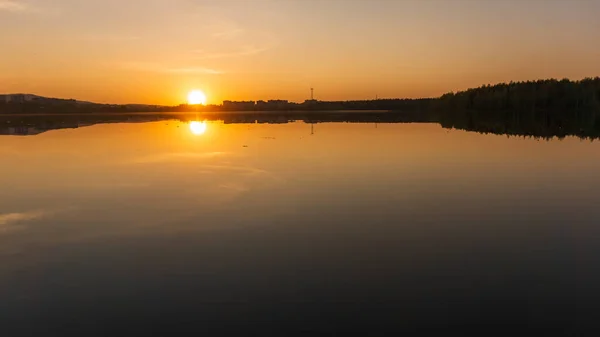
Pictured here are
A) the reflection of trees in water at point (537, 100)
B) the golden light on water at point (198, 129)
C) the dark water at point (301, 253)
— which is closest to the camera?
the dark water at point (301, 253)

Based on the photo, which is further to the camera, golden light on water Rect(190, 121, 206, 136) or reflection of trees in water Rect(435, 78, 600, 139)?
reflection of trees in water Rect(435, 78, 600, 139)

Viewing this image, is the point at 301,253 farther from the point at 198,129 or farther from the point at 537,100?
the point at 537,100

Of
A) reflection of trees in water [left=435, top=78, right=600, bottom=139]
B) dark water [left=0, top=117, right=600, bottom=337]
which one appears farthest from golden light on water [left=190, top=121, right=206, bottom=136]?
reflection of trees in water [left=435, top=78, right=600, bottom=139]

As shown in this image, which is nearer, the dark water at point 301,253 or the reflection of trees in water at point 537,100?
the dark water at point 301,253

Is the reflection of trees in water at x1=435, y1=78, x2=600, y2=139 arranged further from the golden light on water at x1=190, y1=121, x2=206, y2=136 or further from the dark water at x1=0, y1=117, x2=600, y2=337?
the dark water at x1=0, y1=117, x2=600, y2=337

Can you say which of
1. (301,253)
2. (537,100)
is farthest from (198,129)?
(537,100)

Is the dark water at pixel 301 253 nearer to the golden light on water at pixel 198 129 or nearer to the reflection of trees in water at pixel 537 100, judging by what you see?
the golden light on water at pixel 198 129

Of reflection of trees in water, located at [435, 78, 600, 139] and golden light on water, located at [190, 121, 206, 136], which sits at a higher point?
reflection of trees in water, located at [435, 78, 600, 139]

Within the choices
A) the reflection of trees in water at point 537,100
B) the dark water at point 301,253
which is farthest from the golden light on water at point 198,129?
the reflection of trees in water at point 537,100

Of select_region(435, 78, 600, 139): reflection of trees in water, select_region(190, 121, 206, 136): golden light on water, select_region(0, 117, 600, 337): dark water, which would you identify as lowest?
select_region(0, 117, 600, 337): dark water

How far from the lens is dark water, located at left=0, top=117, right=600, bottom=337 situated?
709 cm

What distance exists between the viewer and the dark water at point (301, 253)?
7086 millimetres

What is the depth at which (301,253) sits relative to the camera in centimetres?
972

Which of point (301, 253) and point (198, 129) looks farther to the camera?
point (198, 129)
